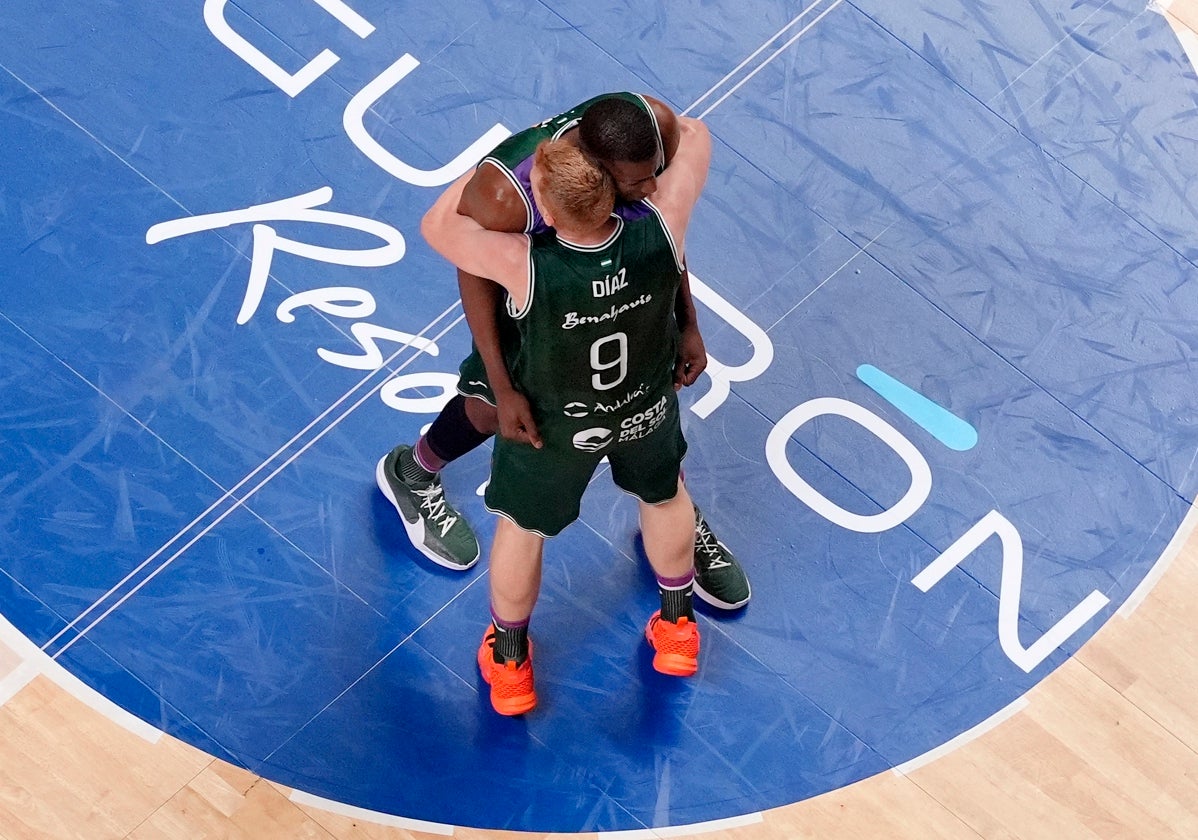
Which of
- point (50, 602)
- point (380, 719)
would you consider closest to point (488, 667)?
point (380, 719)

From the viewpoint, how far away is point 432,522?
178 inches

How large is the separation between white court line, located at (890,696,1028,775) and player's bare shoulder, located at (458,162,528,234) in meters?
2.09

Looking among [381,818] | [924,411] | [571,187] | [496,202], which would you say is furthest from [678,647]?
[571,187]

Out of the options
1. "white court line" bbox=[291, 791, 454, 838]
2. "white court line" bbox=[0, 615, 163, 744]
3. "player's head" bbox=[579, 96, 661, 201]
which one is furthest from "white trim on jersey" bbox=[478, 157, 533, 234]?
"white court line" bbox=[0, 615, 163, 744]

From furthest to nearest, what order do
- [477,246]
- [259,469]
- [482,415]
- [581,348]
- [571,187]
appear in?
[259,469] < [482,415] < [581,348] < [477,246] < [571,187]

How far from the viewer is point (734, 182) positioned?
5.28 meters

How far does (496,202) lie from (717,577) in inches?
66.2

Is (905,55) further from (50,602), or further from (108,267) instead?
(50,602)

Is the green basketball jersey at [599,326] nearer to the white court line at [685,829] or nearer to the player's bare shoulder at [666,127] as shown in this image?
the player's bare shoulder at [666,127]

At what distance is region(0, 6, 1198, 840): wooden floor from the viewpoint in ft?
13.6

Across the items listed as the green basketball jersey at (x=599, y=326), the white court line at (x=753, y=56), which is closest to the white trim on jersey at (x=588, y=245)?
the green basketball jersey at (x=599, y=326)

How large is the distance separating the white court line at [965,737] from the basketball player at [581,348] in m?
0.87

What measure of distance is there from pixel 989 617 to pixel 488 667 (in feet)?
5.04

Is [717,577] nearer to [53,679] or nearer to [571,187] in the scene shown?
[571,187]
